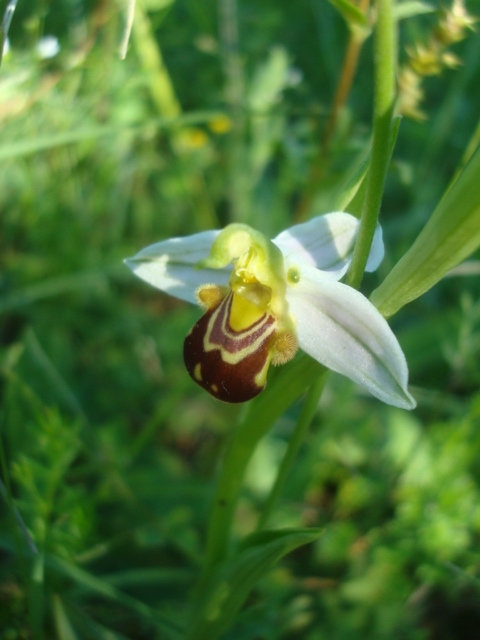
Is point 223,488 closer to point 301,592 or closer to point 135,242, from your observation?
point 301,592

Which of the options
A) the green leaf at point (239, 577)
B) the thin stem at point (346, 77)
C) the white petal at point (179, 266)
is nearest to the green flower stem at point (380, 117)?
the white petal at point (179, 266)

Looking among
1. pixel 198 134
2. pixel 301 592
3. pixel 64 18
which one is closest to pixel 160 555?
pixel 301 592

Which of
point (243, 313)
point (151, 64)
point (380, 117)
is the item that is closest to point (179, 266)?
point (243, 313)

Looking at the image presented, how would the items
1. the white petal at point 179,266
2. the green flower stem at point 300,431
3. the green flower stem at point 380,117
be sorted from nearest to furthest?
the green flower stem at point 380,117 → the green flower stem at point 300,431 → the white petal at point 179,266

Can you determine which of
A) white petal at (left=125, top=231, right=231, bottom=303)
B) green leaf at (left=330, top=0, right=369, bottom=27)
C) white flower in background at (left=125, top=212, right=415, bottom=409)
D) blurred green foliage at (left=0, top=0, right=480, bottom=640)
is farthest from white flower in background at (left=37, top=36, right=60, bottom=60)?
green leaf at (left=330, top=0, right=369, bottom=27)

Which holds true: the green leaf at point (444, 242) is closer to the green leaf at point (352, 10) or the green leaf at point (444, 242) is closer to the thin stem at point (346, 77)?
the green leaf at point (352, 10)

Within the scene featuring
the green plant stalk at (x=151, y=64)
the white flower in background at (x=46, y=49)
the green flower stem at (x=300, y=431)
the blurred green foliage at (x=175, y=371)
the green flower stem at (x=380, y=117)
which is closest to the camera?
the green flower stem at (x=380, y=117)
